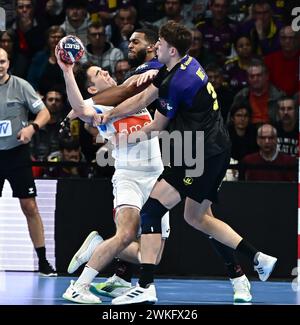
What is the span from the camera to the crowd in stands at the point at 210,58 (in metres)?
12.2

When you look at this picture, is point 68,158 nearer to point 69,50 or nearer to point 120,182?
point 120,182

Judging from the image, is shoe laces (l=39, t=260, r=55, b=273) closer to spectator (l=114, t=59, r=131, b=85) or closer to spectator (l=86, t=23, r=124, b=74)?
spectator (l=114, t=59, r=131, b=85)

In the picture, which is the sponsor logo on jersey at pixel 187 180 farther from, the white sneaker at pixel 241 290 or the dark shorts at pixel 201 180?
the white sneaker at pixel 241 290

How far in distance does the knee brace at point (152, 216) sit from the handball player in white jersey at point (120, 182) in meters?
0.11

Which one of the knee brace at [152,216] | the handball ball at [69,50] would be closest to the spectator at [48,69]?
the handball ball at [69,50]

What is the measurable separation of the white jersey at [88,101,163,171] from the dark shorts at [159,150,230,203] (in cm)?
59

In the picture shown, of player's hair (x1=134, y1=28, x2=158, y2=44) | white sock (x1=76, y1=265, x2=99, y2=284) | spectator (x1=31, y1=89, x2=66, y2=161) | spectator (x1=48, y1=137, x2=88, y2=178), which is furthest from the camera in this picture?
spectator (x1=31, y1=89, x2=66, y2=161)

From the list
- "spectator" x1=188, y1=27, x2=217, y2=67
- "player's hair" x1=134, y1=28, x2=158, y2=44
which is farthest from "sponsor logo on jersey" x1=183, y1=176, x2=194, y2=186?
"spectator" x1=188, y1=27, x2=217, y2=67

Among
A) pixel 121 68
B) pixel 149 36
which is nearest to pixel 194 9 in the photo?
pixel 121 68

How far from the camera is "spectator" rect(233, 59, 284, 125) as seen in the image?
12.6 meters

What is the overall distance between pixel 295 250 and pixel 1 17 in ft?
16.1

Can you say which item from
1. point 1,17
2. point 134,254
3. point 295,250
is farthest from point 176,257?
point 1,17

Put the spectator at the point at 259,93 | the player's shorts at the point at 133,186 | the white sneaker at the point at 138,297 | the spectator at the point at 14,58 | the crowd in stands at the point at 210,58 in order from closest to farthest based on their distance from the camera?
the white sneaker at the point at 138,297, the player's shorts at the point at 133,186, the crowd in stands at the point at 210,58, the spectator at the point at 259,93, the spectator at the point at 14,58
